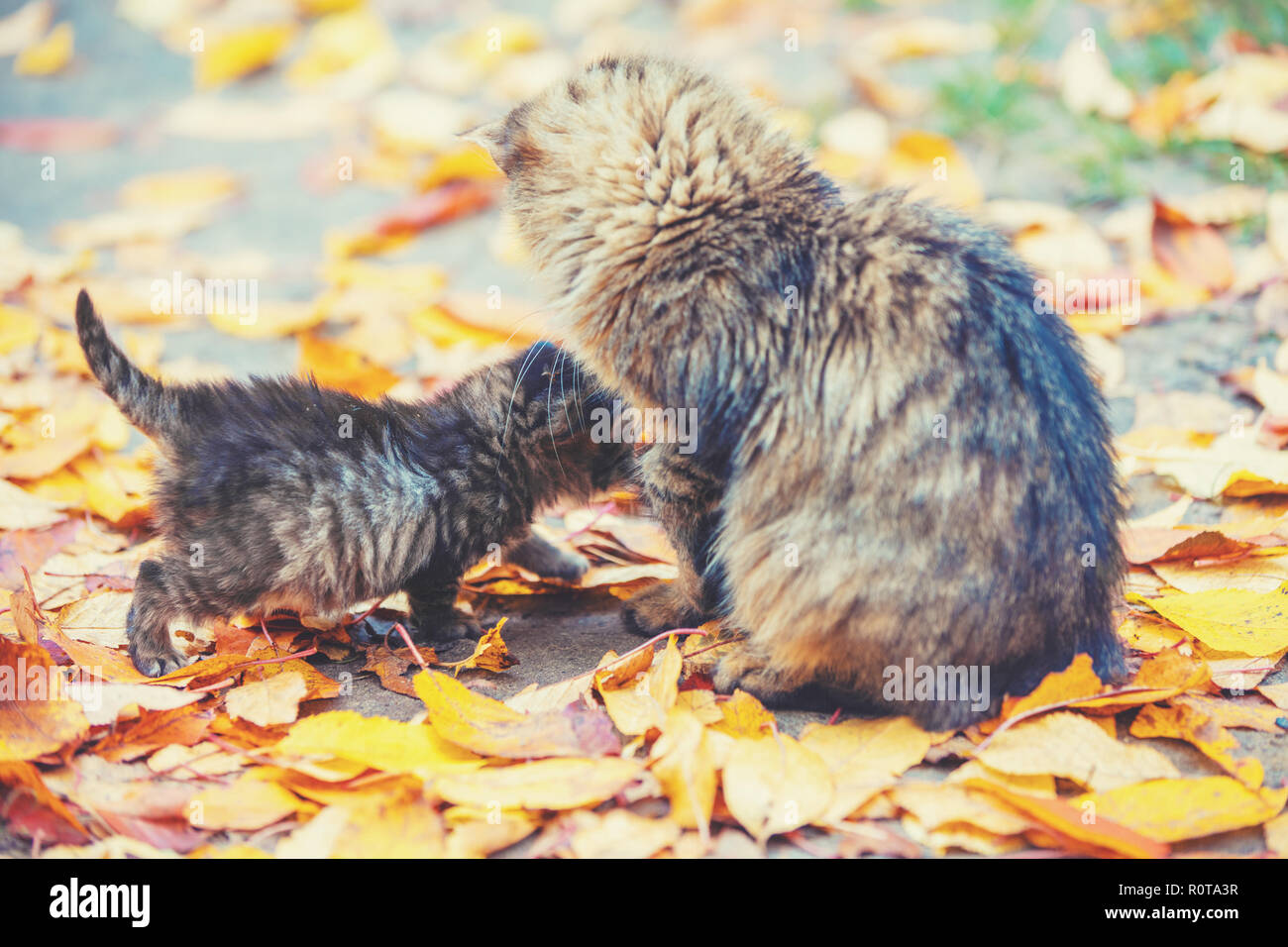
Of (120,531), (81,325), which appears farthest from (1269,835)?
(120,531)

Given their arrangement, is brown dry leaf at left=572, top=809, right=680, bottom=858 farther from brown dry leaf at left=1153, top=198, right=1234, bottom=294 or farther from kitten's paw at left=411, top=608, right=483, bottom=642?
brown dry leaf at left=1153, top=198, right=1234, bottom=294

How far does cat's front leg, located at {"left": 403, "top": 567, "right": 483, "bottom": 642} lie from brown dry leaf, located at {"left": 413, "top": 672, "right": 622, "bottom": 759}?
18.5 inches

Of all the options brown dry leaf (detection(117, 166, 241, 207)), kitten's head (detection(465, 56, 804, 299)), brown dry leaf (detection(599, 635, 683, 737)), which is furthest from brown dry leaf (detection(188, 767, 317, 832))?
brown dry leaf (detection(117, 166, 241, 207))

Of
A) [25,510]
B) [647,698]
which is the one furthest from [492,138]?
[25,510]

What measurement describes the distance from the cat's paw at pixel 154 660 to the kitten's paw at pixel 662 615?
1120 millimetres

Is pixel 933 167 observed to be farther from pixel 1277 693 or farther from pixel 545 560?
pixel 1277 693

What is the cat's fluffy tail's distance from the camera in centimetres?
266

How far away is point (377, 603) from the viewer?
9.61 ft

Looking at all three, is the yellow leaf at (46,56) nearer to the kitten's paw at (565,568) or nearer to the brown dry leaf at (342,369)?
the brown dry leaf at (342,369)

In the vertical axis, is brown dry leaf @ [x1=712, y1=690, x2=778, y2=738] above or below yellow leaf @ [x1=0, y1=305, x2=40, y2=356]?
below

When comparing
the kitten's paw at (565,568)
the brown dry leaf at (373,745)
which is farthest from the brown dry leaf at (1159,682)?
the kitten's paw at (565,568)

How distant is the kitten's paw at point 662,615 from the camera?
2826 millimetres

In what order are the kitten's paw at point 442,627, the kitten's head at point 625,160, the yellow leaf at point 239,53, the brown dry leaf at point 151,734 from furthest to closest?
the yellow leaf at point 239,53
the kitten's paw at point 442,627
the kitten's head at point 625,160
the brown dry leaf at point 151,734

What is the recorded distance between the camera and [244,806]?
214 centimetres
